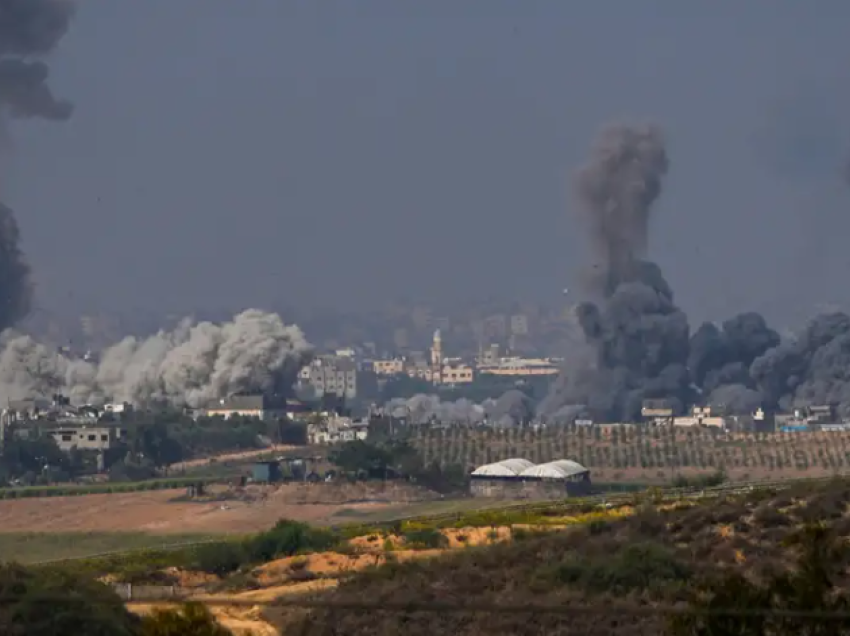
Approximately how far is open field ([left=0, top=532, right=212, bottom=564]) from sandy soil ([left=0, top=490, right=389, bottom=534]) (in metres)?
1.07

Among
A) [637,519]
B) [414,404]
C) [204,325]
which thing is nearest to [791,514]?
[637,519]

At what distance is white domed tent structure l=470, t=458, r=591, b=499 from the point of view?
62781 millimetres

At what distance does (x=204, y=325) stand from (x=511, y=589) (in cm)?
7996

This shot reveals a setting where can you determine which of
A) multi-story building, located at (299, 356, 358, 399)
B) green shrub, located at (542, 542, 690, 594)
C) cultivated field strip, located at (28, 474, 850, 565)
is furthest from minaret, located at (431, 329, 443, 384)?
green shrub, located at (542, 542, 690, 594)

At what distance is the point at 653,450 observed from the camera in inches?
3046

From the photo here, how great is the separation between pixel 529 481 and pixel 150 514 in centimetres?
1178

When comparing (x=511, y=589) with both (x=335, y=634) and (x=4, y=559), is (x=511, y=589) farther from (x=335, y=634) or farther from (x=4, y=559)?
(x=4, y=559)

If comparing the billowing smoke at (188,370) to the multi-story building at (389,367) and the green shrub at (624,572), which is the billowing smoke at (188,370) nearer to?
the green shrub at (624,572)

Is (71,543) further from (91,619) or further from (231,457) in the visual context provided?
(91,619)

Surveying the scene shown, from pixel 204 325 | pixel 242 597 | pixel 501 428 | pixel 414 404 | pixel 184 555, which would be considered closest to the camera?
pixel 242 597

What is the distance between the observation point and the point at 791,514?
118 ft

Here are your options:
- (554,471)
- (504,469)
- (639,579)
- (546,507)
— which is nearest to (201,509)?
(504,469)

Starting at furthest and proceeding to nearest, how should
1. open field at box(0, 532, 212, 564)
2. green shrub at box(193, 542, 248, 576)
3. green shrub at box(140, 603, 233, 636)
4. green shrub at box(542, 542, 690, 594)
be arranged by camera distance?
open field at box(0, 532, 212, 564)
green shrub at box(193, 542, 248, 576)
green shrub at box(542, 542, 690, 594)
green shrub at box(140, 603, 233, 636)

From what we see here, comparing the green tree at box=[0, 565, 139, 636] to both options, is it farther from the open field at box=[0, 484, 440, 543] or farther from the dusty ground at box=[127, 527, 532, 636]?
the open field at box=[0, 484, 440, 543]
